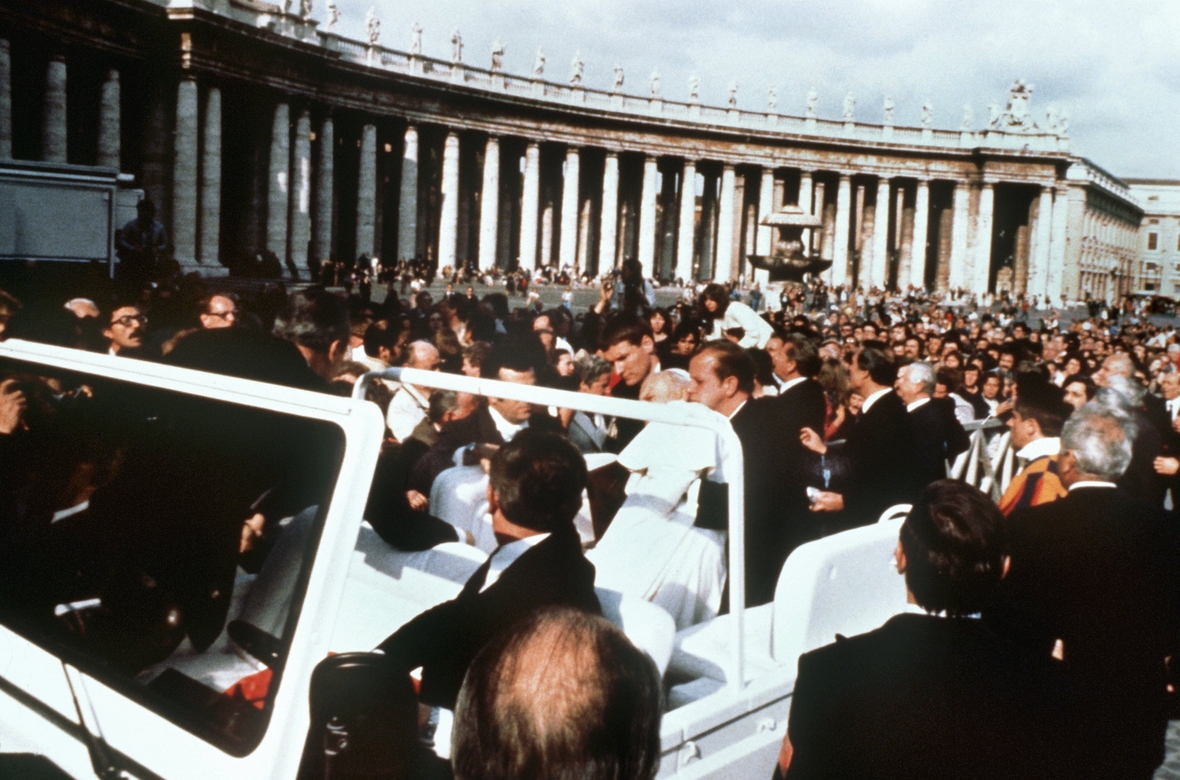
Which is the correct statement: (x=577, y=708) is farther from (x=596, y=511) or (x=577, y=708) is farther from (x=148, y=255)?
(x=148, y=255)

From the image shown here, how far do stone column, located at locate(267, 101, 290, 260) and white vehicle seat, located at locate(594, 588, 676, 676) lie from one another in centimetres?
3949

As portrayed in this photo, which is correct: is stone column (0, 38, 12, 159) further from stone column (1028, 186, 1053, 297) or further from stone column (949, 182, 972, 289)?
stone column (1028, 186, 1053, 297)

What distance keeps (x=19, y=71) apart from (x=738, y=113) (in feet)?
151

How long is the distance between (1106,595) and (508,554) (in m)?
A: 2.56

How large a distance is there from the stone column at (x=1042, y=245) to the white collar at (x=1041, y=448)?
78.8m

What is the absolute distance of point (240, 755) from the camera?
102 inches

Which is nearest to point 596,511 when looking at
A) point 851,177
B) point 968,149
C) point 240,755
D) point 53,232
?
point 240,755

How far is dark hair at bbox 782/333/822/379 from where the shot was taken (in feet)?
27.0

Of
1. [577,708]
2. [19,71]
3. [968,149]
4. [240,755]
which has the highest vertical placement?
[968,149]

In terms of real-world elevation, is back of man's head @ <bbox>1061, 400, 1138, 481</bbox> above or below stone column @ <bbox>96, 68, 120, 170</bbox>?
below

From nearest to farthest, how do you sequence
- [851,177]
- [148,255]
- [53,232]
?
[53,232] → [148,255] → [851,177]

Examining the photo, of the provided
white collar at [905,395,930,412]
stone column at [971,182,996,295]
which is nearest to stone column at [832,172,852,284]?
stone column at [971,182,996,295]

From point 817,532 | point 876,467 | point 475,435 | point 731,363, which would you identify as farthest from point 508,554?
point 876,467

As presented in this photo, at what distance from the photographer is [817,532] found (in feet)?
20.0
